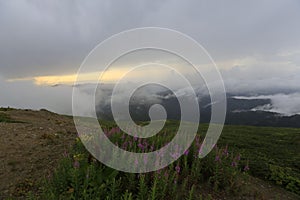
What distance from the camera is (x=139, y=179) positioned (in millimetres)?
6770

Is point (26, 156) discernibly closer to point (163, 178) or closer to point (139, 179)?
point (139, 179)

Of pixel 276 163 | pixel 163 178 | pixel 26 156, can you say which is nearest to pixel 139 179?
pixel 163 178

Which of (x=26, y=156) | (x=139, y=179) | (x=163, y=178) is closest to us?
(x=163, y=178)

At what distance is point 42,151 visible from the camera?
980cm

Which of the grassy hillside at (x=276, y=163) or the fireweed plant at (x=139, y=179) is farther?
the grassy hillside at (x=276, y=163)

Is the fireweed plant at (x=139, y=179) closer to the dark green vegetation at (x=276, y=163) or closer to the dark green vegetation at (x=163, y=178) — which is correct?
the dark green vegetation at (x=163, y=178)

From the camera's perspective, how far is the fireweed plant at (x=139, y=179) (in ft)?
20.1

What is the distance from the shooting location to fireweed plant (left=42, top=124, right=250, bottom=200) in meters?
6.14

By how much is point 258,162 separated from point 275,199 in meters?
2.55

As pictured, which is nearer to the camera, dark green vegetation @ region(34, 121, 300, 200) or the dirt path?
dark green vegetation @ region(34, 121, 300, 200)

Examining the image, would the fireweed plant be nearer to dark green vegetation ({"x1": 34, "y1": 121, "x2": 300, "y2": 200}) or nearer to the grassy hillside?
dark green vegetation ({"x1": 34, "y1": 121, "x2": 300, "y2": 200})

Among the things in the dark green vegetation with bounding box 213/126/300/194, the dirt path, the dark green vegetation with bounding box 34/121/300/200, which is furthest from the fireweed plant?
the dark green vegetation with bounding box 213/126/300/194

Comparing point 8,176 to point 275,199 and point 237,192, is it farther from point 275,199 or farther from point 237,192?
point 275,199

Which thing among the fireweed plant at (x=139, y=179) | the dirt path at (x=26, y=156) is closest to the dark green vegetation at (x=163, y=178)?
the fireweed plant at (x=139, y=179)
